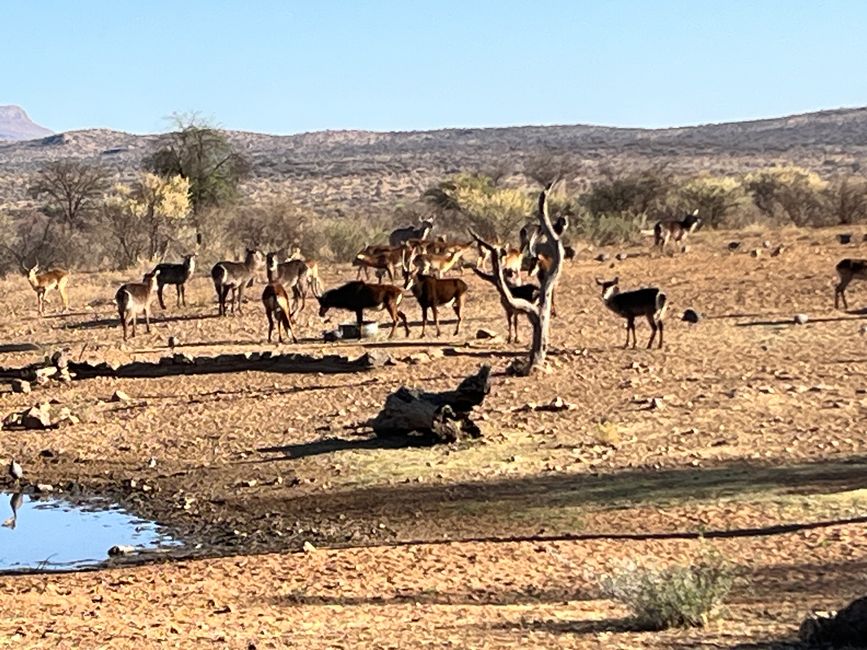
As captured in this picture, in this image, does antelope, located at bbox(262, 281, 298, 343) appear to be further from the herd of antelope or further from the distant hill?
the distant hill

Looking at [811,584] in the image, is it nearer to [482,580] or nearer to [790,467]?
[482,580]

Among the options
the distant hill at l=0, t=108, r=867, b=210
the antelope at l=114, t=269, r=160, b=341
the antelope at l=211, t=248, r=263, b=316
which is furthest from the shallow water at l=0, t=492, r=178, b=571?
the distant hill at l=0, t=108, r=867, b=210

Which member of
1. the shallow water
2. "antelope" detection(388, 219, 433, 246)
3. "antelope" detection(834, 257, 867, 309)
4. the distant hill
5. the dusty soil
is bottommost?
the shallow water

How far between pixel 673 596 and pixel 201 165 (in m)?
41.7

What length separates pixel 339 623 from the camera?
9391 millimetres

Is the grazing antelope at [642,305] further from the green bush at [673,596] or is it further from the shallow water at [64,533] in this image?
the green bush at [673,596]

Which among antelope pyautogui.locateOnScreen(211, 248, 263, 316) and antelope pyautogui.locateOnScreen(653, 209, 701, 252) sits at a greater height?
antelope pyautogui.locateOnScreen(653, 209, 701, 252)

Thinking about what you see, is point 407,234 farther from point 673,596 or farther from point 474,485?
point 673,596

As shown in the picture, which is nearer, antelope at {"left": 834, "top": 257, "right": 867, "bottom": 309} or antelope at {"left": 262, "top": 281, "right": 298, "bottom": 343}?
antelope at {"left": 262, "top": 281, "right": 298, "bottom": 343}

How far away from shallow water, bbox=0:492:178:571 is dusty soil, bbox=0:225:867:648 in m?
0.37

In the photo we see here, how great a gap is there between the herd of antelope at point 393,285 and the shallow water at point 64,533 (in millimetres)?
6682

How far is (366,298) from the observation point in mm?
23625

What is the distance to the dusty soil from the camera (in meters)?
9.59

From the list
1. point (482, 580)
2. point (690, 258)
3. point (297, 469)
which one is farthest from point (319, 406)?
point (690, 258)
